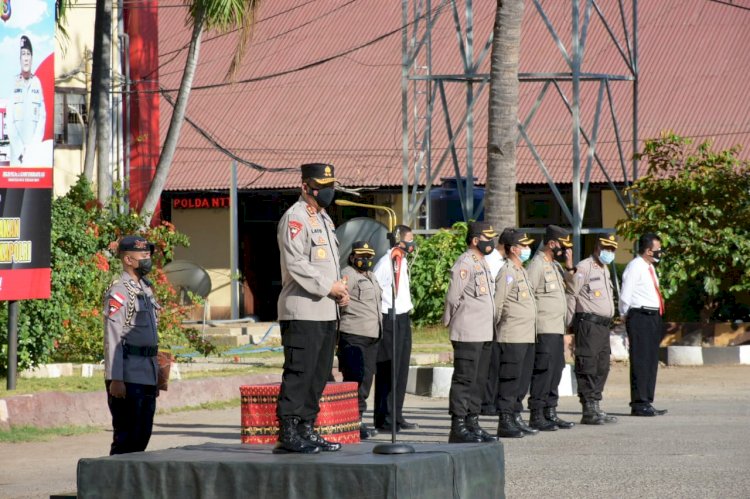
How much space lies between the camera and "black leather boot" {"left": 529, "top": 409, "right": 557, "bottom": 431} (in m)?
14.5

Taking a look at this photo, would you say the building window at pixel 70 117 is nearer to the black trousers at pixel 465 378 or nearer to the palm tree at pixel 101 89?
the palm tree at pixel 101 89

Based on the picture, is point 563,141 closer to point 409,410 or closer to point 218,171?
point 218,171

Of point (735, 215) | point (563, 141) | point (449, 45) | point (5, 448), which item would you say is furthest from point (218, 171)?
point (5, 448)

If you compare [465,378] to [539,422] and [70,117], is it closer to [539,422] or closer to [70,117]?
[539,422]

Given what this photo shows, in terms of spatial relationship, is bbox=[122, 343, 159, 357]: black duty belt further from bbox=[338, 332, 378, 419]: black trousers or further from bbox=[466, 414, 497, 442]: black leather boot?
bbox=[338, 332, 378, 419]: black trousers

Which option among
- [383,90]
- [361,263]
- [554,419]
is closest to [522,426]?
[554,419]

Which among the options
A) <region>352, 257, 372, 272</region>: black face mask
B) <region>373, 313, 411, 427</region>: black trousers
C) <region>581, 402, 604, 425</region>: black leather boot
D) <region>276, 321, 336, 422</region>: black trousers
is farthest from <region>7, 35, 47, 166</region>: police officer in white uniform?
<region>276, 321, 336, 422</region>: black trousers

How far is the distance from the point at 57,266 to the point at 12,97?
2.43 metres

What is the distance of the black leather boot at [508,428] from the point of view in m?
13.8

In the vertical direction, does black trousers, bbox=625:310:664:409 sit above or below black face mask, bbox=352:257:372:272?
below

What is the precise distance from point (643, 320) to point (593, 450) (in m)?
3.52

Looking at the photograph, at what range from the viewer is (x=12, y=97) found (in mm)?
15367

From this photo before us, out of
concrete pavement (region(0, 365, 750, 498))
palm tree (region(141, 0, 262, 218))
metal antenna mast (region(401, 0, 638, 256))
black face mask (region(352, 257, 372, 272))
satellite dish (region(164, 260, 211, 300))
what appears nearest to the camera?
concrete pavement (region(0, 365, 750, 498))

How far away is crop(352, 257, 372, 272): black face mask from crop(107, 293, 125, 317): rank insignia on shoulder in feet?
14.6
